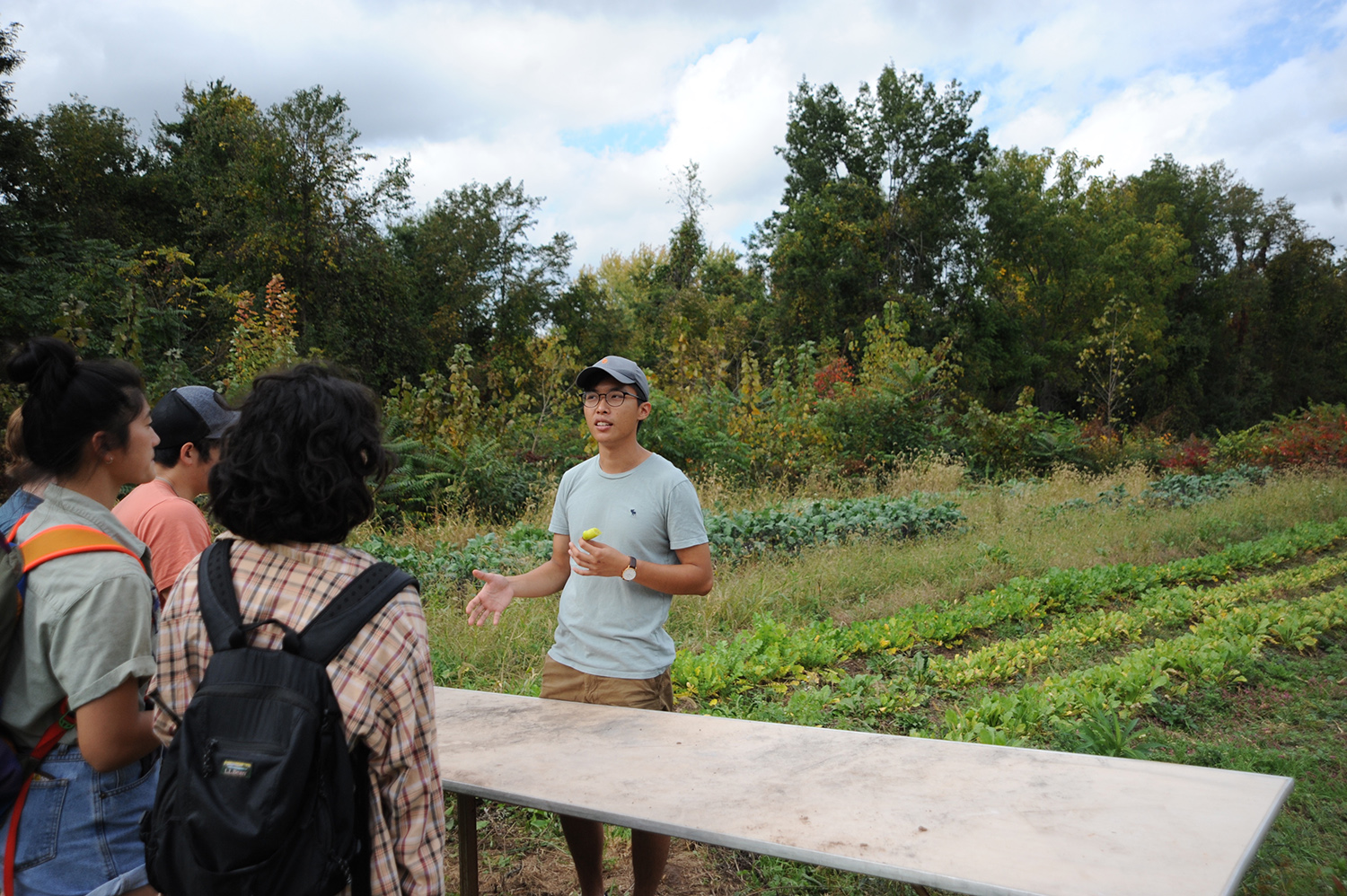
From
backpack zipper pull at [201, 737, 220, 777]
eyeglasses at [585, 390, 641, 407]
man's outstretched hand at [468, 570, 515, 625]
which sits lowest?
Answer: man's outstretched hand at [468, 570, 515, 625]

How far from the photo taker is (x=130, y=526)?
2.42m

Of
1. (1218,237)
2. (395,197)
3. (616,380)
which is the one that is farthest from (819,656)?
(1218,237)

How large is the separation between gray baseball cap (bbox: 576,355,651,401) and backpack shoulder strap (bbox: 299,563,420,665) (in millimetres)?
1406

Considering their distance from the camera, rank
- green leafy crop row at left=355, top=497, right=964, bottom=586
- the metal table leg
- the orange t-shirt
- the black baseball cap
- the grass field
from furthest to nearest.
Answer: green leafy crop row at left=355, top=497, right=964, bottom=586 → the grass field → the metal table leg → the black baseball cap → the orange t-shirt

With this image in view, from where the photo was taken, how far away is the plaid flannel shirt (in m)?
1.48

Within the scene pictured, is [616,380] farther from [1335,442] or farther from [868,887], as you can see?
[1335,442]

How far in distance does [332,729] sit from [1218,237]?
160 ft

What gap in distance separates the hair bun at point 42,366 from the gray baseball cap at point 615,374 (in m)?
1.42

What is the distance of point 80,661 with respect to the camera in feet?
5.34

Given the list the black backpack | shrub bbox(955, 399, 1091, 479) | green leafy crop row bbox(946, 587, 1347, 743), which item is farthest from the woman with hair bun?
shrub bbox(955, 399, 1091, 479)

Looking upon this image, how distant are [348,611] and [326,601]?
0.05 metres

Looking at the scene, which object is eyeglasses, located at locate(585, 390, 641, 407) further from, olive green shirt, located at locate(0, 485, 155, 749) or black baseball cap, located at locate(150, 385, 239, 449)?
olive green shirt, located at locate(0, 485, 155, 749)

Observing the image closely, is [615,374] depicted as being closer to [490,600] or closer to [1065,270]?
[490,600]

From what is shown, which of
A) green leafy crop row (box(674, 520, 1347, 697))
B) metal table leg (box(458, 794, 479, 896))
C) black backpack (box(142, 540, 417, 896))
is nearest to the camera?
black backpack (box(142, 540, 417, 896))
